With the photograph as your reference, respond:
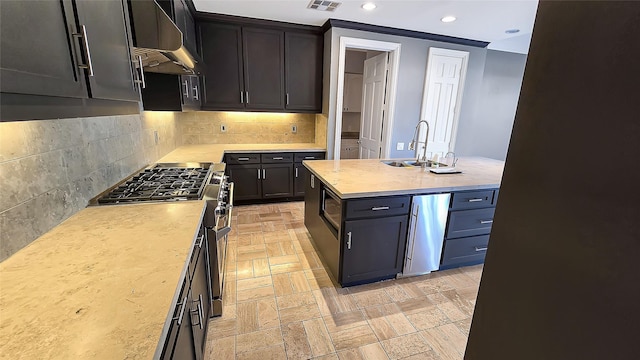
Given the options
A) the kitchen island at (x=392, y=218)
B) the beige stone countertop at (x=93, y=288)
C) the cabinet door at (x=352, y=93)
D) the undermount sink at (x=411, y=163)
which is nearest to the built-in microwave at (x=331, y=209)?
the kitchen island at (x=392, y=218)

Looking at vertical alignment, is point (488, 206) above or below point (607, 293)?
below

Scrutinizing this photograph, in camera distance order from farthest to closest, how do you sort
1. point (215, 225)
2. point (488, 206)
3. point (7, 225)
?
1. point (488, 206)
2. point (215, 225)
3. point (7, 225)

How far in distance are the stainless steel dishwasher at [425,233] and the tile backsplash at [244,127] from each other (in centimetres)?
275

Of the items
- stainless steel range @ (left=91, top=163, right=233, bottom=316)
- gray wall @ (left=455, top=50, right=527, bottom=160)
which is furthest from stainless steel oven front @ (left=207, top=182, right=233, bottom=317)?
gray wall @ (left=455, top=50, right=527, bottom=160)

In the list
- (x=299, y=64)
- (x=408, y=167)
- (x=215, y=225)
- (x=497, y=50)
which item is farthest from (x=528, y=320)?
(x=497, y=50)

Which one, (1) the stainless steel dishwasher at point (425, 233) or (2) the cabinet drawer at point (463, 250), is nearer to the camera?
(1) the stainless steel dishwasher at point (425, 233)

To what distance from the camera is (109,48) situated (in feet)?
3.42

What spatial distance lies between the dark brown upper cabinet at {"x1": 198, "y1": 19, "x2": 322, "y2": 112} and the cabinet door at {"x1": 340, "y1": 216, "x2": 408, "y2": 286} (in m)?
2.56

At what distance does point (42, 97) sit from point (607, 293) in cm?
127

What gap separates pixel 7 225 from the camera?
0.96 m

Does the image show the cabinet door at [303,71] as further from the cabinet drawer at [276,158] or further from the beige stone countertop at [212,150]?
the cabinet drawer at [276,158]

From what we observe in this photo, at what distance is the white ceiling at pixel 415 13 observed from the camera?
9.60ft

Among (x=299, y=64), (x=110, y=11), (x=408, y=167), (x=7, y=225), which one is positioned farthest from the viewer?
(x=299, y=64)

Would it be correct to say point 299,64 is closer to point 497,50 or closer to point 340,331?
point 340,331
